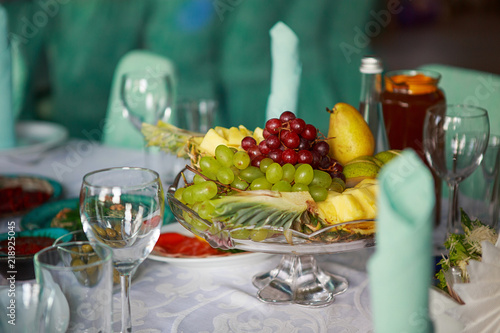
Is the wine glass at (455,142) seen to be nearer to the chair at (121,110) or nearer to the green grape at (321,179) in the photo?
the green grape at (321,179)

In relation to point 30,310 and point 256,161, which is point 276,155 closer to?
point 256,161

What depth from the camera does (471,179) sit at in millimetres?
1050

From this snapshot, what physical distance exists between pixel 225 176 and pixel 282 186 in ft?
0.26

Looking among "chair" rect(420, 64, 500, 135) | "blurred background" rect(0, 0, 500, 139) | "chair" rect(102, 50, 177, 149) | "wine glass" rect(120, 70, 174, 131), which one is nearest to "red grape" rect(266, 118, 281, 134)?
"wine glass" rect(120, 70, 174, 131)

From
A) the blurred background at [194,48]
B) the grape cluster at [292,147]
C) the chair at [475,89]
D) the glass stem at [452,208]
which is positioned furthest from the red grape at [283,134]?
the blurred background at [194,48]

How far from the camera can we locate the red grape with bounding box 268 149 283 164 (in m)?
0.82

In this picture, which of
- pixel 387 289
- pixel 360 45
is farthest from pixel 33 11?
pixel 387 289

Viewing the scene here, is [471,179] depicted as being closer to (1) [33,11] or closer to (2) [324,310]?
(2) [324,310]

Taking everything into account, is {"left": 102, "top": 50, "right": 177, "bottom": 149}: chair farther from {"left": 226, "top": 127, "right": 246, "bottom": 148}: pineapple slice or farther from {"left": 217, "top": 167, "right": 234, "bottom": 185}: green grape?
{"left": 217, "top": 167, "right": 234, "bottom": 185}: green grape

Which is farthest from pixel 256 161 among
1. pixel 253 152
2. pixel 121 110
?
pixel 121 110

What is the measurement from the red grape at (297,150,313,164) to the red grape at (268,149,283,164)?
0.03 m

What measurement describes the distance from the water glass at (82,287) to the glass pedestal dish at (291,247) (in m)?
0.18

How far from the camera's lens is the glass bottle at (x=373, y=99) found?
1.06 metres

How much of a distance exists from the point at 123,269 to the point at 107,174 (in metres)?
0.13
